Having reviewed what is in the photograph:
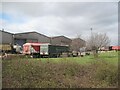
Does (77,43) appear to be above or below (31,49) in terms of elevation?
above

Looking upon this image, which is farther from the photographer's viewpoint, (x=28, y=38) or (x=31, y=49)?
(x=28, y=38)

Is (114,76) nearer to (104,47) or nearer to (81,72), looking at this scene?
(81,72)

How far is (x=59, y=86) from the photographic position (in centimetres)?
918

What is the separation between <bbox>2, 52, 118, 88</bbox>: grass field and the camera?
30.3 feet

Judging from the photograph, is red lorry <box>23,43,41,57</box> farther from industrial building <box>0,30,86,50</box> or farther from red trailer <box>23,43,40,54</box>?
industrial building <box>0,30,86,50</box>

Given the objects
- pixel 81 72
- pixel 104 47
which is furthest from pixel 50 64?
pixel 104 47

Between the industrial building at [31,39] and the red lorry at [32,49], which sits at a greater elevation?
the industrial building at [31,39]

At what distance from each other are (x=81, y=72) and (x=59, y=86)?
8.82 ft

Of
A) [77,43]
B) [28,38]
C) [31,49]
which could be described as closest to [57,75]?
[31,49]

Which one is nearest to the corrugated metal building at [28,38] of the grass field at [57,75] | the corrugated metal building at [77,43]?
the corrugated metal building at [77,43]

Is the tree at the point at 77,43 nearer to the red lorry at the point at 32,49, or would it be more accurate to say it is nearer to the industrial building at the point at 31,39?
the industrial building at the point at 31,39

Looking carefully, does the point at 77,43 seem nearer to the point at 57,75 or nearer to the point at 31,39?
the point at 31,39

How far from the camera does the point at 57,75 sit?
10.5m

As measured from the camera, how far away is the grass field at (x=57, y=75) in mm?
9234
